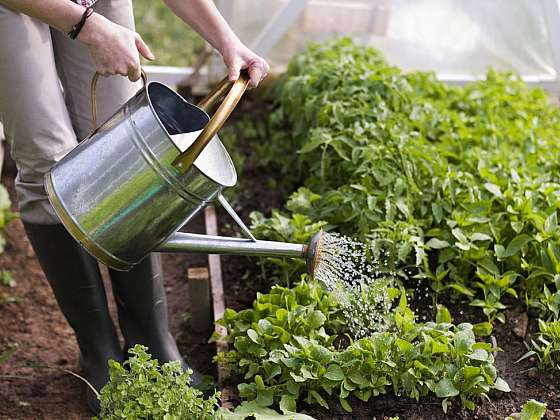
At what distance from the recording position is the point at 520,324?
2.33 m

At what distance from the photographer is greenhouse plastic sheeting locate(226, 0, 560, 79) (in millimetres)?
3715

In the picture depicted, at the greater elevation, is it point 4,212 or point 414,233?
point 414,233

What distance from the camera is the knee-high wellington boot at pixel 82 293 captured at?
2.06m

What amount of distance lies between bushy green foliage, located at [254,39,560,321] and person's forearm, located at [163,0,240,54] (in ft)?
2.00

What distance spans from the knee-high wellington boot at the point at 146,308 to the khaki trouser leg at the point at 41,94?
0.87ft

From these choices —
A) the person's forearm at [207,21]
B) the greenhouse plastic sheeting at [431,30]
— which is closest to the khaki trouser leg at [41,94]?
the person's forearm at [207,21]

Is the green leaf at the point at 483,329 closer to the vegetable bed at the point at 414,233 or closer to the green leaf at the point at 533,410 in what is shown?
the vegetable bed at the point at 414,233

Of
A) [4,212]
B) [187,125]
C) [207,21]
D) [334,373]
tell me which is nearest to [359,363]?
[334,373]

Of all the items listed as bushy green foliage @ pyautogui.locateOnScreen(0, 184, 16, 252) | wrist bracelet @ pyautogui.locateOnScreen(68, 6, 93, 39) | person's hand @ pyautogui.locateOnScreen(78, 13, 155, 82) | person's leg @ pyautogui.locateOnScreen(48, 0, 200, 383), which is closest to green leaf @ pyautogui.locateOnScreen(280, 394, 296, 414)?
person's leg @ pyautogui.locateOnScreen(48, 0, 200, 383)

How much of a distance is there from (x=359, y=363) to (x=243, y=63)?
718mm

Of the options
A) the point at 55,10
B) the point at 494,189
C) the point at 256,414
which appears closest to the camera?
the point at 55,10

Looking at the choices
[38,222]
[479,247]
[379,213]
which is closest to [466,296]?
[479,247]

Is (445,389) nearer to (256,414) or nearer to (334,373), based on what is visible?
(334,373)

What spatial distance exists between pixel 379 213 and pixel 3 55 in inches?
43.5
